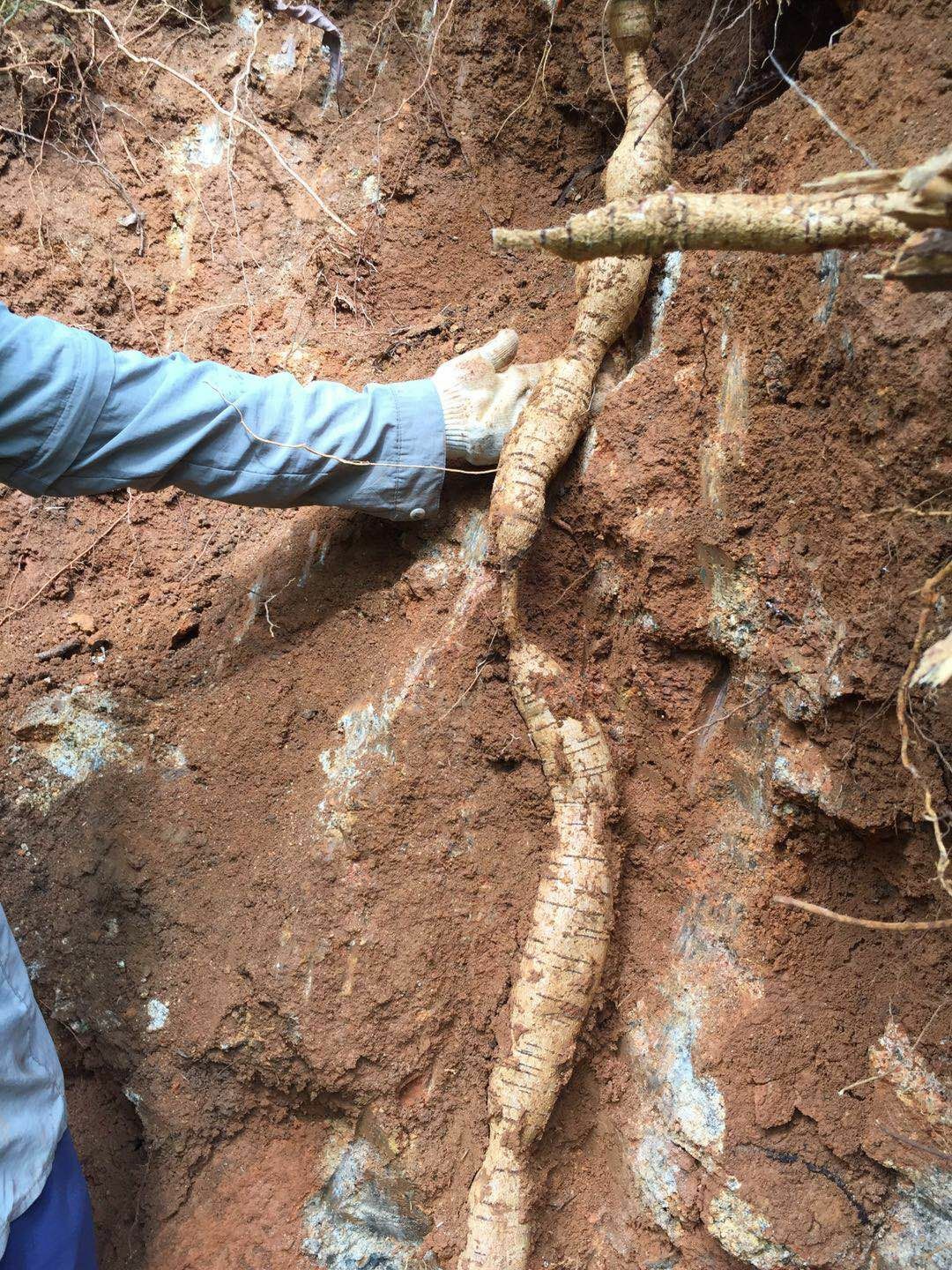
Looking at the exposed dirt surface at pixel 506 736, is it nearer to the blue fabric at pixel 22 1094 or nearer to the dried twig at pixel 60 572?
the dried twig at pixel 60 572

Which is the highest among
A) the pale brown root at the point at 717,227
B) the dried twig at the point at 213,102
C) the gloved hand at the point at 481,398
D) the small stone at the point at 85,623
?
the dried twig at the point at 213,102

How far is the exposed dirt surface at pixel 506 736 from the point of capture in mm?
1520

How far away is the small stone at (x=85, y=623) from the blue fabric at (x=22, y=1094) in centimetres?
72

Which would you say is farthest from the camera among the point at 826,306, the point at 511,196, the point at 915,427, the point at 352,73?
the point at 352,73

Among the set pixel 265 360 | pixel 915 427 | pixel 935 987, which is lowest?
pixel 935 987

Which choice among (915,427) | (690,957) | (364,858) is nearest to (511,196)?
(915,427)

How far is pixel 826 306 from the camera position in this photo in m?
1.48

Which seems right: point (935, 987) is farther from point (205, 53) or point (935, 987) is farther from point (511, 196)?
point (205, 53)

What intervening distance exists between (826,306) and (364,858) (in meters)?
1.37

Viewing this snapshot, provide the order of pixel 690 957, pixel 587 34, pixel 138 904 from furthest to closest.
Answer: pixel 587 34 → pixel 138 904 → pixel 690 957

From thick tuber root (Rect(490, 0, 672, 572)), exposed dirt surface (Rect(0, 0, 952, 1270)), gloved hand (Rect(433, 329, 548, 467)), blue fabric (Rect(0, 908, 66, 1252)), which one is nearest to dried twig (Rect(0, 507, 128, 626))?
exposed dirt surface (Rect(0, 0, 952, 1270))

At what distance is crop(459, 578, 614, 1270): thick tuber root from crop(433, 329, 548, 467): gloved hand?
326 mm

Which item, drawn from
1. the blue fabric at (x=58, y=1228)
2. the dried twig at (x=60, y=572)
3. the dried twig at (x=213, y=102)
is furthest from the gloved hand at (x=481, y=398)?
the blue fabric at (x=58, y=1228)

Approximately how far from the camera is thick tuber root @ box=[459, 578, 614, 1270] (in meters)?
1.65
